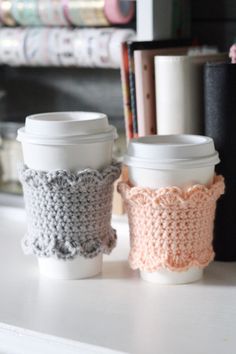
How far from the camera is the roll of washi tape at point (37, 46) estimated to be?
1224 mm

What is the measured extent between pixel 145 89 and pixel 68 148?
18 cm

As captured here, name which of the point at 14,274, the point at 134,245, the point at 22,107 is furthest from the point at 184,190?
the point at 22,107

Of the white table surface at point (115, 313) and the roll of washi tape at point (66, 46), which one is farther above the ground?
the roll of washi tape at point (66, 46)

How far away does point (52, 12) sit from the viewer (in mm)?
A: 1208

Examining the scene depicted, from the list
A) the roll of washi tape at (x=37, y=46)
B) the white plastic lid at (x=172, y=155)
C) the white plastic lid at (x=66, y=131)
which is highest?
the roll of washi tape at (x=37, y=46)

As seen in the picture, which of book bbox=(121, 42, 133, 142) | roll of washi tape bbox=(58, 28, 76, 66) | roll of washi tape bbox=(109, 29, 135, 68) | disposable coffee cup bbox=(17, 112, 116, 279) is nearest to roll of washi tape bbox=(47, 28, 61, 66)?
roll of washi tape bbox=(58, 28, 76, 66)

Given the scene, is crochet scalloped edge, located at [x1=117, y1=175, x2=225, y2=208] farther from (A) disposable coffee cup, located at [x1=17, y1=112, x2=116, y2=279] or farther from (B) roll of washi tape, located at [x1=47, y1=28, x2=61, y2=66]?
(B) roll of washi tape, located at [x1=47, y1=28, x2=61, y2=66]

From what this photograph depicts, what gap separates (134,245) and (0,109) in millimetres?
727

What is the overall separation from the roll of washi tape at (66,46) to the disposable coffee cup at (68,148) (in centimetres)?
45

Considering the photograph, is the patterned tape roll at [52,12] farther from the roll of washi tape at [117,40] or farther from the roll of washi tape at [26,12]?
the roll of washi tape at [117,40]

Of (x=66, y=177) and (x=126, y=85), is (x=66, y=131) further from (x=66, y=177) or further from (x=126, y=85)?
(x=126, y=85)

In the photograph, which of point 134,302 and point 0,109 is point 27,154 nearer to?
point 134,302

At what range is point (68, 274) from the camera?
30.6 inches

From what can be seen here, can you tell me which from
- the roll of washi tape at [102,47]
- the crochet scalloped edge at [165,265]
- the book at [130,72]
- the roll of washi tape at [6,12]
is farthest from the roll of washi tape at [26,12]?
the crochet scalloped edge at [165,265]
